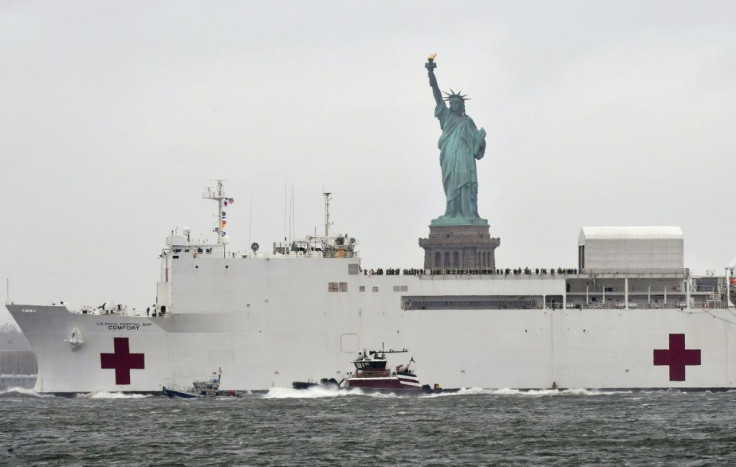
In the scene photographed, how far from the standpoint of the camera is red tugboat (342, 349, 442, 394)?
5178 cm

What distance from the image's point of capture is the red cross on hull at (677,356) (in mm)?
54156

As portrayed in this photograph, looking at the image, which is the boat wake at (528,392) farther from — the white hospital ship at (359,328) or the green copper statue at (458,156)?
the green copper statue at (458,156)

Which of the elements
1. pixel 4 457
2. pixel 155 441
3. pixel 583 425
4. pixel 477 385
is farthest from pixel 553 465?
pixel 477 385

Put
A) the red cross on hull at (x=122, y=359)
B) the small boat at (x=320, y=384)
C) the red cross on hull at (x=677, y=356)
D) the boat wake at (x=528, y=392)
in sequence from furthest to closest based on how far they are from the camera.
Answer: the red cross on hull at (x=677, y=356), the boat wake at (x=528, y=392), the red cross on hull at (x=122, y=359), the small boat at (x=320, y=384)

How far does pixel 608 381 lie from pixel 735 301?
6070mm

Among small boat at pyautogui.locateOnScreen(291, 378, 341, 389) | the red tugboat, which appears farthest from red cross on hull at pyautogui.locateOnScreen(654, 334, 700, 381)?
small boat at pyautogui.locateOnScreen(291, 378, 341, 389)

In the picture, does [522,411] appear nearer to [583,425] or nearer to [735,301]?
[583,425]

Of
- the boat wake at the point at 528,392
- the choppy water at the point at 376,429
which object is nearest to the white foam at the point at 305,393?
the choppy water at the point at 376,429

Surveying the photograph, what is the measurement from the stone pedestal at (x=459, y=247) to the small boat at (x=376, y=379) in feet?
102

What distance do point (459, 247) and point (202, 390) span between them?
33.6 meters

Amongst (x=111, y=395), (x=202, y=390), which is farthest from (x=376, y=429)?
(x=111, y=395)

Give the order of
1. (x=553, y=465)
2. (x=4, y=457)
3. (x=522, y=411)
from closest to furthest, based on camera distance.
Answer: (x=553, y=465) → (x=4, y=457) → (x=522, y=411)

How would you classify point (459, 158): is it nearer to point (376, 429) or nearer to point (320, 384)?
point (320, 384)

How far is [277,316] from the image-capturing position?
5297 cm
